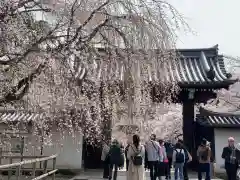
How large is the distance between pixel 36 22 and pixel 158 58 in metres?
2.28

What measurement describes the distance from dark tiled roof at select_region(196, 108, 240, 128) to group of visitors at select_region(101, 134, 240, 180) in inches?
140

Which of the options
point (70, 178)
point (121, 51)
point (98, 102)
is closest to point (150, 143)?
point (70, 178)

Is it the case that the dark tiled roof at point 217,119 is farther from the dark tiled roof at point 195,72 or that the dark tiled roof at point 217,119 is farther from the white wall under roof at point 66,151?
the white wall under roof at point 66,151

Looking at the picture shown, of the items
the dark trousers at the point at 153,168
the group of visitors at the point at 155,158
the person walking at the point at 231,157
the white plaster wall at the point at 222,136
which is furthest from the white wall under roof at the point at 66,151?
the person walking at the point at 231,157

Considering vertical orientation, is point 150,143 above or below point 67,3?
below

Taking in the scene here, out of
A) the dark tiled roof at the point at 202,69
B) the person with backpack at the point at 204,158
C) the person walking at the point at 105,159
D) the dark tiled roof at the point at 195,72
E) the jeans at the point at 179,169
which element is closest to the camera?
the dark tiled roof at the point at 195,72

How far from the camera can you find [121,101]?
7.22 metres

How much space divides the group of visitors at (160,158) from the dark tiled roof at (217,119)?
3553 millimetres

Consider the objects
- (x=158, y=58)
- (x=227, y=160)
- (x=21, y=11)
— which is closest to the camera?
(x=21, y=11)

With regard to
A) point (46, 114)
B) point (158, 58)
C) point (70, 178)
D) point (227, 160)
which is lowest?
point (70, 178)

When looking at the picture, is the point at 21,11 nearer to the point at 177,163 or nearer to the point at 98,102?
the point at 98,102

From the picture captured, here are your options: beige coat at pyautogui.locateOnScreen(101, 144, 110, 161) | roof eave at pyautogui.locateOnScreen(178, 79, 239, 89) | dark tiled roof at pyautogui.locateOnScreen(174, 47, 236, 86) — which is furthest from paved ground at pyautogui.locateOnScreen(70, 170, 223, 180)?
dark tiled roof at pyautogui.locateOnScreen(174, 47, 236, 86)

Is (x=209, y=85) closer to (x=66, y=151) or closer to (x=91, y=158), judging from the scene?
(x=91, y=158)

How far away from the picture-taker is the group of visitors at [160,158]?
9.63 meters
